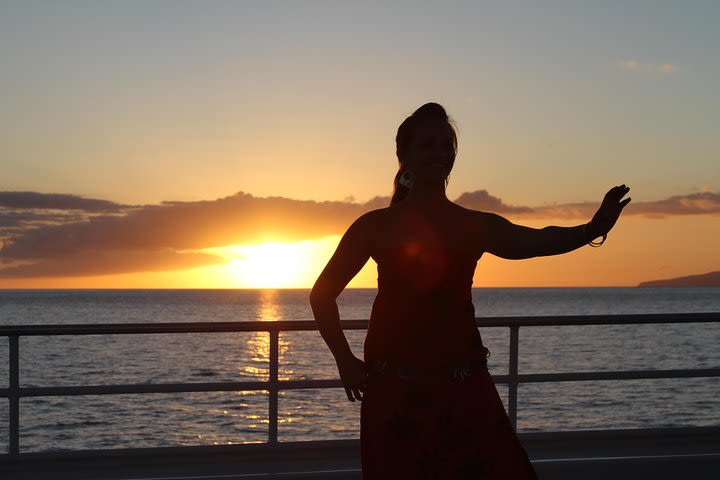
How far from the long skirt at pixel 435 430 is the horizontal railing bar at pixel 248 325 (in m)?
2.21

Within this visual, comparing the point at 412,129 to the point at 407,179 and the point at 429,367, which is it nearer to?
the point at 407,179

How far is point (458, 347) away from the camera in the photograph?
2.93 metres

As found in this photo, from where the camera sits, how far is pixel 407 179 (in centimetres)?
301

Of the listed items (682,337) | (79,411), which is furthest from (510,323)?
(682,337)

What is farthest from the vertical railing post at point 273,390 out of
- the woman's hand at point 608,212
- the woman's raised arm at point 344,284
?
the woman's hand at point 608,212

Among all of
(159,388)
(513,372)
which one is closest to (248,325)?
(159,388)

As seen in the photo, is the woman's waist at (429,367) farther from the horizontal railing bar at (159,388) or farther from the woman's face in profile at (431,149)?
the horizontal railing bar at (159,388)

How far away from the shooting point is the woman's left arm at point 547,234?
295cm

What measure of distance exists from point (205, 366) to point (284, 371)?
5553mm

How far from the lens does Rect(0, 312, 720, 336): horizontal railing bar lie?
→ 554 cm

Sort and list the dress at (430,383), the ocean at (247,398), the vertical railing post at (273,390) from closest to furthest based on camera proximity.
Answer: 1. the dress at (430,383)
2. the vertical railing post at (273,390)
3. the ocean at (247,398)

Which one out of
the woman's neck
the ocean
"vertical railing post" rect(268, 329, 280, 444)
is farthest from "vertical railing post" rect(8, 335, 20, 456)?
the ocean

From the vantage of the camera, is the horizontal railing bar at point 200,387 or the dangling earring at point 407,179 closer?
the dangling earring at point 407,179

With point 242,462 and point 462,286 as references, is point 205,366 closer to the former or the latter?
point 242,462
